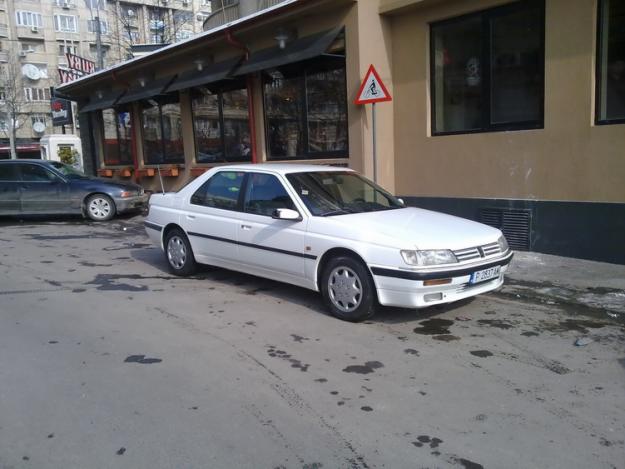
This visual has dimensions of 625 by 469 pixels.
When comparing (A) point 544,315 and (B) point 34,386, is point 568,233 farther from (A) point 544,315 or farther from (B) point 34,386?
(B) point 34,386

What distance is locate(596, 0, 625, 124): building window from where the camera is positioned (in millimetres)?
7664

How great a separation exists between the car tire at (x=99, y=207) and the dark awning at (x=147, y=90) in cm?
316

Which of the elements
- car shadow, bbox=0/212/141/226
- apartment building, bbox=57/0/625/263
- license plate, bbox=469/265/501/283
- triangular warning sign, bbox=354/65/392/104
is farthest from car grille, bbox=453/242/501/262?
car shadow, bbox=0/212/141/226

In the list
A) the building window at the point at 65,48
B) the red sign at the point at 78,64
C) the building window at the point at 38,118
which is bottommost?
the red sign at the point at 78,64

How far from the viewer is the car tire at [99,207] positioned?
14.0m

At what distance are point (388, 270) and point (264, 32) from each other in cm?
821

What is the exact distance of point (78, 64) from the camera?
76.4 feet

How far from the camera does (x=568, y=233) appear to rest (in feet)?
26.9

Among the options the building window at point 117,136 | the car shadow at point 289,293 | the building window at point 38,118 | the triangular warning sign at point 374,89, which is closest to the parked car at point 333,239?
the car shadow at point 289,293

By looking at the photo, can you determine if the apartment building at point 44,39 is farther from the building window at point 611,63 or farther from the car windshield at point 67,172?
the building window at point 611,63

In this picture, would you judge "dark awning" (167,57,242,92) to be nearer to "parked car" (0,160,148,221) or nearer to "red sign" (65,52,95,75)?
"parked car" (0,160,148,221)

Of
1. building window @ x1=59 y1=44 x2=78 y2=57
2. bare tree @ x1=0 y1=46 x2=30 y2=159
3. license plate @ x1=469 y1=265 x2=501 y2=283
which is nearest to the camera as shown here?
license plate @ x1=469 y1=265 x2=501 y2=283

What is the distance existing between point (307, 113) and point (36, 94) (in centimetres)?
5619

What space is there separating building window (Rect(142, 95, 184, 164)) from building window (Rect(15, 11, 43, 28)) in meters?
51.7
